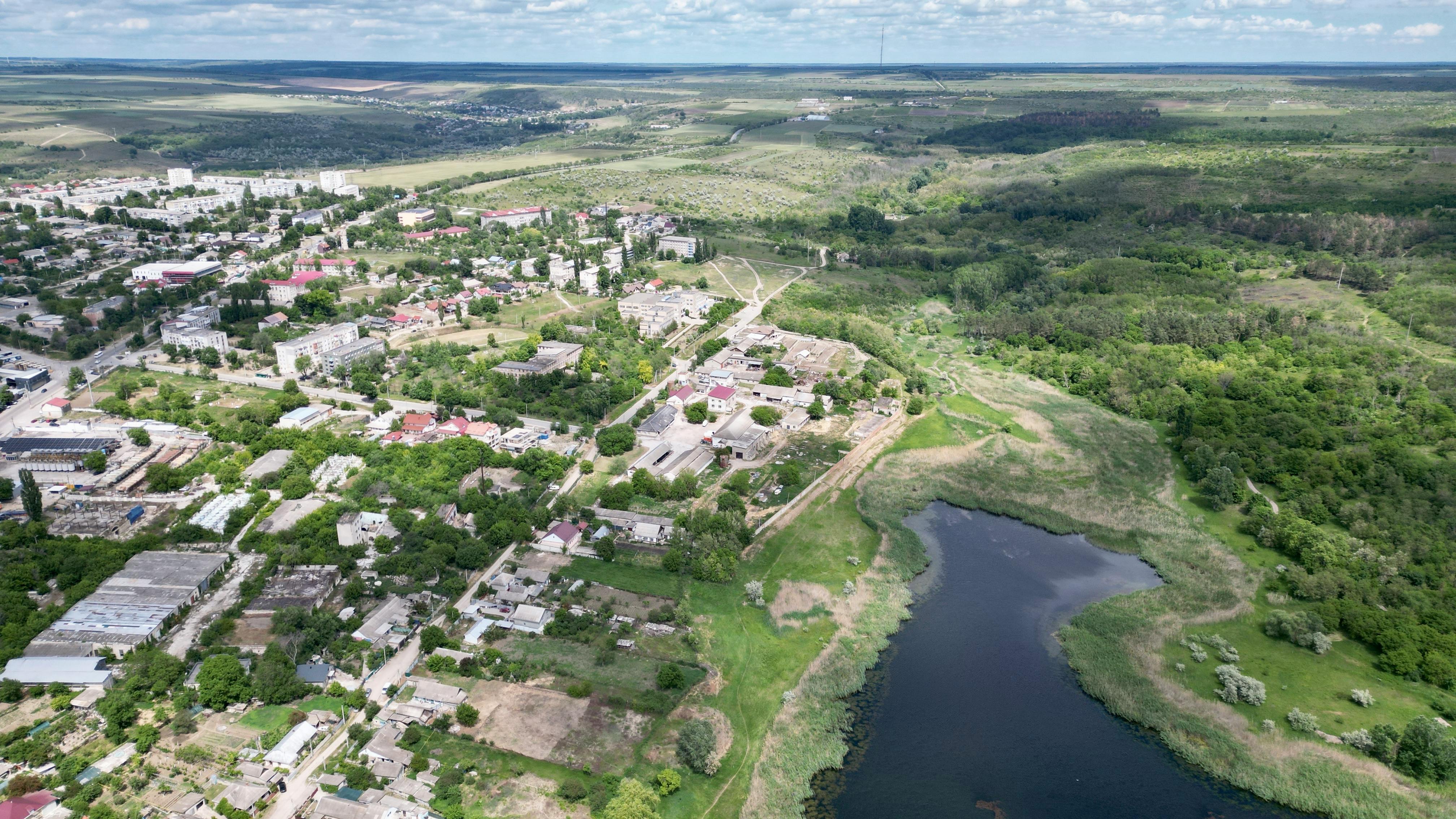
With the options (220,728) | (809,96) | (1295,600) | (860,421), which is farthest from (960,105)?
(220,728)

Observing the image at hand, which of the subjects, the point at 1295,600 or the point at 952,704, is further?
the point at 1295,600

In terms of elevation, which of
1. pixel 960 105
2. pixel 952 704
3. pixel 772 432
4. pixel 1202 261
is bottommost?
pixel 952 704

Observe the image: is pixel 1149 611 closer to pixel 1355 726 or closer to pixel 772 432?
pixel 1355 726

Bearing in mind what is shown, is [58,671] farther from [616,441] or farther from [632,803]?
[616,441]

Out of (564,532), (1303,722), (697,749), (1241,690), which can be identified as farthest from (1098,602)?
(564,532)

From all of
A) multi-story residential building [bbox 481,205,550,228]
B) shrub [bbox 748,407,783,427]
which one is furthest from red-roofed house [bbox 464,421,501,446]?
multi-story residential building [bbox 481,205,550,228]

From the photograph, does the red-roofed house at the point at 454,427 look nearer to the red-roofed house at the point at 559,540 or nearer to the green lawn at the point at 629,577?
the red-roofed house at the point at 559,540

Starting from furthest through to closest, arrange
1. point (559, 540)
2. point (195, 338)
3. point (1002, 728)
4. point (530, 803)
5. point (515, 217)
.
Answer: point (515, 217) → point (195, 338) → point (559, 540) → point (1002, 728) → point (530, 803)
